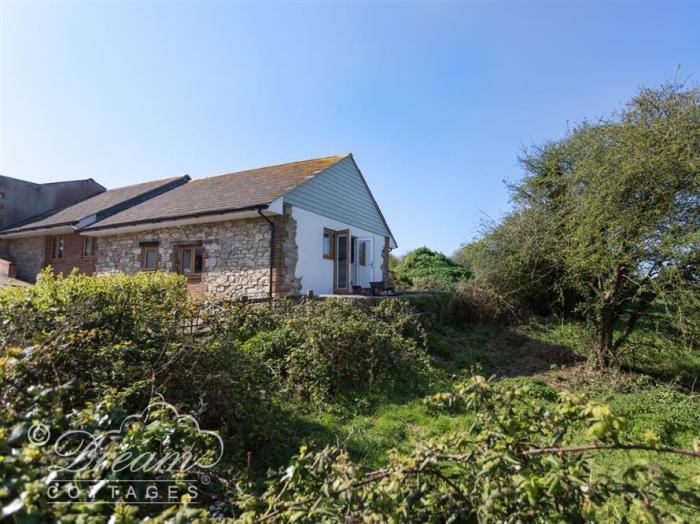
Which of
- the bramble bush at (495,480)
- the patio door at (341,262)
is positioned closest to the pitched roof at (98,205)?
the patio door at (341,262)

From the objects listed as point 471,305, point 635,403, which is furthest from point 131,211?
point 635,403

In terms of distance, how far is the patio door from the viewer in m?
15.1

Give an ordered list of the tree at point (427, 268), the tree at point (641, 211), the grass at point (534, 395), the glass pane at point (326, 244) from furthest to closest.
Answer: the tree at point (427, 268)
the glass pane at point (326, 244)
the tree at point (641, 211)
the grass at point (534, 395)

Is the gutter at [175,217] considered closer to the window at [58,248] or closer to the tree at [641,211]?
the window at [58,248]

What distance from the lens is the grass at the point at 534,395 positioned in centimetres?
504

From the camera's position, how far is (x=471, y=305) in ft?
45.7

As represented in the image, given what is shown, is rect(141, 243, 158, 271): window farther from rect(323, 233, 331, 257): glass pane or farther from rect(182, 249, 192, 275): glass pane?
rect(323, 233, 331, 257): glass pane

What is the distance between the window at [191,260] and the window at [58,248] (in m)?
8.22

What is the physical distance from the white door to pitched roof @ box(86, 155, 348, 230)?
3499mm

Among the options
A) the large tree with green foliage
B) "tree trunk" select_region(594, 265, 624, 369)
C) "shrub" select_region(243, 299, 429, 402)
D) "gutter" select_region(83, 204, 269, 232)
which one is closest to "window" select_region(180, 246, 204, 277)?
"gutter" select_region(83, 204, 269, 232)

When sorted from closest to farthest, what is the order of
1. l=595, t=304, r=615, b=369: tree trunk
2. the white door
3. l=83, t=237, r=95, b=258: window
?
l=595, t=304, r=615, b=369: tree trunk → the white door → l=83, t=237, r=95, b=258: window

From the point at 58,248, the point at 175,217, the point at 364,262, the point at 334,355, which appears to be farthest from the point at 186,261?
the point at 334,355

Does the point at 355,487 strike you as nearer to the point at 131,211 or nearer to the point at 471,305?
the point at 471,305

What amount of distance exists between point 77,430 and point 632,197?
9.41m
